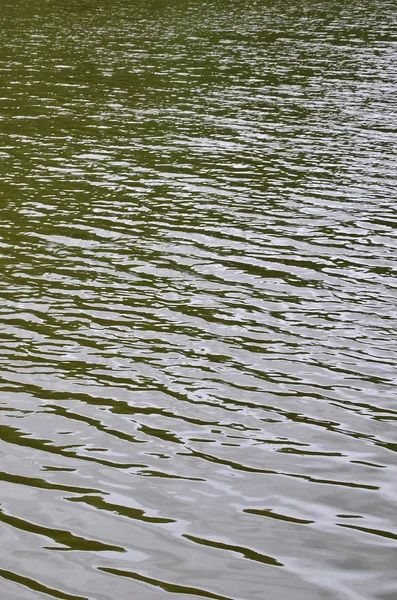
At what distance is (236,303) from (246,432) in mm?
4800

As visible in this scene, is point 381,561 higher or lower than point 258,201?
lower

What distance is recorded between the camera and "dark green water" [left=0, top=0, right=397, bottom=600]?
960 cm

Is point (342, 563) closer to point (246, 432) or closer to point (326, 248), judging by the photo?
point (246, 432)

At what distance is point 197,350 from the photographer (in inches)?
568

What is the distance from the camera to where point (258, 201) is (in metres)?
23.1

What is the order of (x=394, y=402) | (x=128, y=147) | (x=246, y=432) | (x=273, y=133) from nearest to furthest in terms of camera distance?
1. (x=246, y=432)
2. (x=394, y=402)
3. (x=128, y=147)
4. (x=273, y=133)

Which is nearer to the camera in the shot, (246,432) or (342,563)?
(342,563)

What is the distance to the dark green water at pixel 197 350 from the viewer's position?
9.60 meters

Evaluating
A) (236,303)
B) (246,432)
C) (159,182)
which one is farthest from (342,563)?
(159,182)

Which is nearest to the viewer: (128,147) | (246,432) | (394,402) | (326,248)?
(246,432)

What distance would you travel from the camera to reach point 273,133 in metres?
30.3

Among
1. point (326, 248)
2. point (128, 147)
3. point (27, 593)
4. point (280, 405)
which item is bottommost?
point (27, 593)

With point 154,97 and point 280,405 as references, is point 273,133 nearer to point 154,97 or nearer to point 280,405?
point 154,97

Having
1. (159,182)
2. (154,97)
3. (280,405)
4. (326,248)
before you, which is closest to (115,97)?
(154,97)
